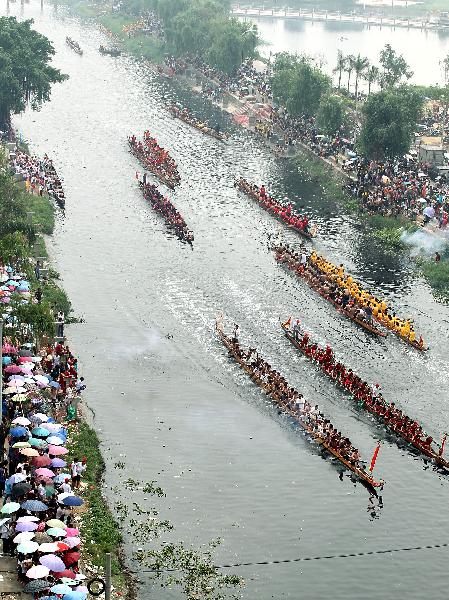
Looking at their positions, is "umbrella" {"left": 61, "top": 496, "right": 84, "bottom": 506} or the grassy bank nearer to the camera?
the grassy bank

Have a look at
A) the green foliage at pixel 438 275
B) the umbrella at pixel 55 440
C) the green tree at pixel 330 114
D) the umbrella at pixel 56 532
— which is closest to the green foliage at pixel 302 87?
the green tree at pixel 330 114

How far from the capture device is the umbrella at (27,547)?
5625 centimetres

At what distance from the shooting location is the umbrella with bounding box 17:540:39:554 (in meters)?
56.2

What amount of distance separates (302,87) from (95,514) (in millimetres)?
87165

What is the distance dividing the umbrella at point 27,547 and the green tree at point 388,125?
252ft

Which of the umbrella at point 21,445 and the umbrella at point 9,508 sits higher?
the umbrella at point 21,445

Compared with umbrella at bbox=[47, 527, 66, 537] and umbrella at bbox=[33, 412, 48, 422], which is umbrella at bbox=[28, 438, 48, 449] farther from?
umbrella at bbox=[47, 527, 66, 537]

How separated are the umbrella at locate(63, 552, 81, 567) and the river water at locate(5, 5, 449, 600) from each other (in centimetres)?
476

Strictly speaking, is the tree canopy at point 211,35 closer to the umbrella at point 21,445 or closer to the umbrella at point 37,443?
the umbrella at point 37,443

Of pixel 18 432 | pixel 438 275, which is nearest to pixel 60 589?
pixel 18 432

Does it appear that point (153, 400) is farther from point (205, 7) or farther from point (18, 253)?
point (205, 7)

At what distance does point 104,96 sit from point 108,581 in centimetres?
12902

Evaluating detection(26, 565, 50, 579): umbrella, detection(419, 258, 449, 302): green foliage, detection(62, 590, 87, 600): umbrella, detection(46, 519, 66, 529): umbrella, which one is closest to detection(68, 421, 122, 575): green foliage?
detection(46, 519, 66, 529): umbrella

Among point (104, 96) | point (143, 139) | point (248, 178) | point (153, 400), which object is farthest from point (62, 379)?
point (104, 96)
